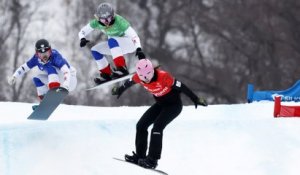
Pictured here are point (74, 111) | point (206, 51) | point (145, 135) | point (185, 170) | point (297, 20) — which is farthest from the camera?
point (206, 51)

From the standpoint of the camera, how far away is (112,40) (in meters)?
15.5

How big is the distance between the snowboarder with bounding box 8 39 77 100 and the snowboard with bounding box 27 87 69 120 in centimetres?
12

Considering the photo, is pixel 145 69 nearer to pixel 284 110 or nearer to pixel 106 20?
pixel 106 20

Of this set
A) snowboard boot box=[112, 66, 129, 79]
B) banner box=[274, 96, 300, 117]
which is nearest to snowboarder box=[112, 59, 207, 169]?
snowboard boot box=[112, 66, 129, 79]

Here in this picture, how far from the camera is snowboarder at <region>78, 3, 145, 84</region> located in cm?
1525

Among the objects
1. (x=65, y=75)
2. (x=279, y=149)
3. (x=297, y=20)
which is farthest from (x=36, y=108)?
(x=297, y=20)

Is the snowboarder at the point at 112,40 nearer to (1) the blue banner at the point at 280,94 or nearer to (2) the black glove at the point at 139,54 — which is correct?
(2) the black glove at the point at 139,54

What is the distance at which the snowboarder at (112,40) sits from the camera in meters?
15.3

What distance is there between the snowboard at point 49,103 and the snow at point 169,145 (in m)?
0.20

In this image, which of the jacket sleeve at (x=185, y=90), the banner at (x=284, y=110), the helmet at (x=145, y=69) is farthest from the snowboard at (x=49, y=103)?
the banner at (x=284, y=110)

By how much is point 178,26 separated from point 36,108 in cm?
3157

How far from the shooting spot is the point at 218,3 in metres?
45.6

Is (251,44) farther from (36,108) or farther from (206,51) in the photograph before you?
(36,108)

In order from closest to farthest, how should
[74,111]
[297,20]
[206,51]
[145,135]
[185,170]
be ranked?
1. [145,135]
2. [185,170]
3. [74,111]
4. [297,20]
5. [206,51]
